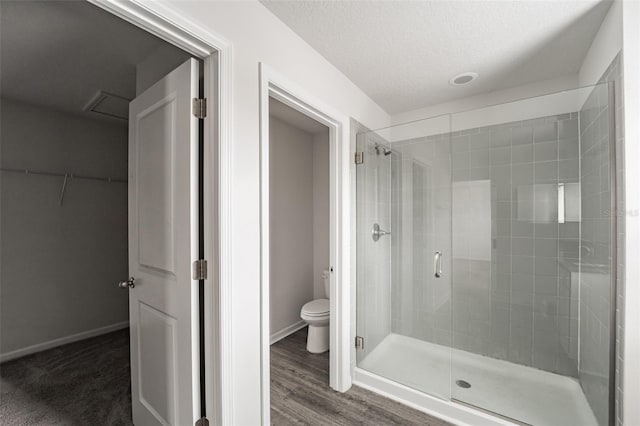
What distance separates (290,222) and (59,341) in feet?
8.89

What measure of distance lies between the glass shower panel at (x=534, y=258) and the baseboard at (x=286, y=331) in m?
1.80

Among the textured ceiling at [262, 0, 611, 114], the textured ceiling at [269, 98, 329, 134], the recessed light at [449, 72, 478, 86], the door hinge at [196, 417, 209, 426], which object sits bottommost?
the door hinge at [196, 417, 209, 426]

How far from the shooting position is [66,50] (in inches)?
70.8

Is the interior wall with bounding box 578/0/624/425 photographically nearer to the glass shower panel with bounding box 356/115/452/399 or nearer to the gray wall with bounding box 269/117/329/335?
the glass shower panel with bounding box 356/115/452/399

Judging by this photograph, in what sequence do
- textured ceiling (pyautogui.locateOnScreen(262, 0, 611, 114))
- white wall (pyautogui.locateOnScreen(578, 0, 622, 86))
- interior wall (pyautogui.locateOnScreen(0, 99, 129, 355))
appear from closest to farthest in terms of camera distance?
white wall (pyautogui.locateOnScreen(578, 0, 622, 86)), textured ceiling (pyautogui.locateOnScreen(262, 0, 611, 114)), interior wall (pyautogui.locateOnScreen(0, 99, 129, 355))

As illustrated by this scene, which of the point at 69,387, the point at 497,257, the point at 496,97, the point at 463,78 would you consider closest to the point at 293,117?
the point at 463,78

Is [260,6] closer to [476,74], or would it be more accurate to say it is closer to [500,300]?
[476,74]

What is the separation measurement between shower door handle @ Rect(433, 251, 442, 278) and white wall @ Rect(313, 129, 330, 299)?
155 cm

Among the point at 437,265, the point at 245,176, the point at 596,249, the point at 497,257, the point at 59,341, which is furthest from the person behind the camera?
the point at 59,341

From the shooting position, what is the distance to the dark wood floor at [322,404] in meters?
1.78

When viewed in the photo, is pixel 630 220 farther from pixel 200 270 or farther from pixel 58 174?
pixel 58 174

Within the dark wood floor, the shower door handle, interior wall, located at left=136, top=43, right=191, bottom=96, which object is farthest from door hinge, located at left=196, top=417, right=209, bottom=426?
interior wall, located at left=136, top=43, right=191, bottom=96

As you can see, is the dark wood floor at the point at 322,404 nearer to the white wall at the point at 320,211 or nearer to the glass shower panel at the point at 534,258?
the glass shower panel at the point at 534,258

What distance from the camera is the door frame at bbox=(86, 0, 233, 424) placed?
4.05ft
